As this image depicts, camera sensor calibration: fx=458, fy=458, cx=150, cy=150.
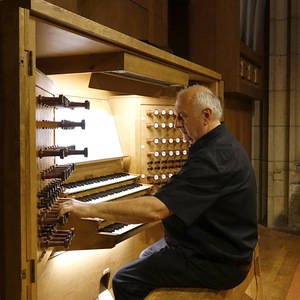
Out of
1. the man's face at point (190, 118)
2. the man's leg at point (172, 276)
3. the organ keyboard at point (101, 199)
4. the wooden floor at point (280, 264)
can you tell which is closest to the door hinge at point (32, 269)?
the organ keyboard at point (101, 199)

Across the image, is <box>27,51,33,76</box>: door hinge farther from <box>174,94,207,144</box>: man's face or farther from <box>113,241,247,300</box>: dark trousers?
<box>113,241,247,300</box>: dark trousers

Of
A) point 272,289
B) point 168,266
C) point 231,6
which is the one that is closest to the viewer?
point 168,266

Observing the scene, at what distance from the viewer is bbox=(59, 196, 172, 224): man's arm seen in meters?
2.22

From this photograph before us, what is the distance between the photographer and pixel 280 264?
4945mm

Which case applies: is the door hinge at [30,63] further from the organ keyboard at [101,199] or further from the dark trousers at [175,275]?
the dark trousers at [175,275]

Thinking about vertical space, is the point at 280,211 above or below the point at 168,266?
below

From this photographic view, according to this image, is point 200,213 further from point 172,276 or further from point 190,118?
point 190,118

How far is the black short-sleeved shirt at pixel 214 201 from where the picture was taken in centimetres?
225

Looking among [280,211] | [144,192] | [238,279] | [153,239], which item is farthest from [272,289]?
[280,211]

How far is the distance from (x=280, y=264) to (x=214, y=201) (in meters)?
3.03

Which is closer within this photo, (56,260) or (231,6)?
(56,260)

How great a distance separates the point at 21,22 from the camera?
1.82 meters

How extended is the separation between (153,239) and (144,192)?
0.74 meters
